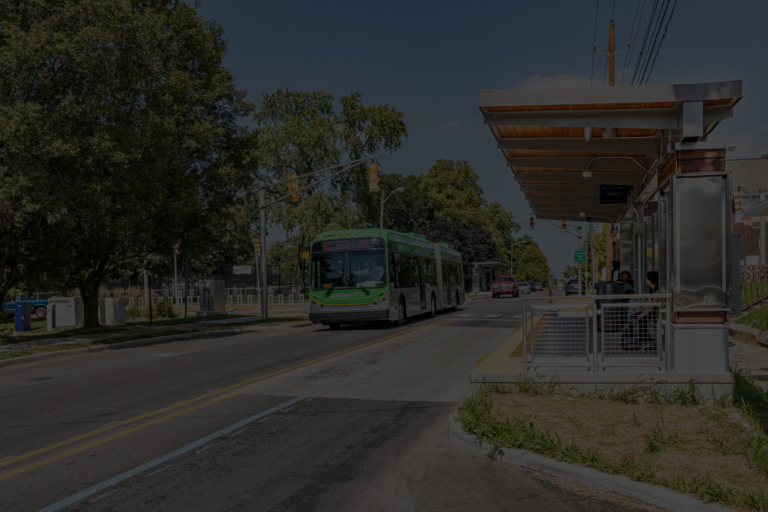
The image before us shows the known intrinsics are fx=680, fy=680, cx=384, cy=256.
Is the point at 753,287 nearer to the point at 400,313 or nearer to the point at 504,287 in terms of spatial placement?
the point at 400,313

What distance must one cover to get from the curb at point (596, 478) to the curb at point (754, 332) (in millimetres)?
11435

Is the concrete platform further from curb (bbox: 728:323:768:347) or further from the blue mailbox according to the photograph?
the blue mailbox

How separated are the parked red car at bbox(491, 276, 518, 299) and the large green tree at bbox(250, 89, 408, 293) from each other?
1417 cm

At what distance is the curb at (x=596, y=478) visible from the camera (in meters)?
4.79

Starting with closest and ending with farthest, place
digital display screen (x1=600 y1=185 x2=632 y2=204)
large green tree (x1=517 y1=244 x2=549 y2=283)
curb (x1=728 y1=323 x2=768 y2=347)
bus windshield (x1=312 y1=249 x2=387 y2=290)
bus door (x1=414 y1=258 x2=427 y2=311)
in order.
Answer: curb (x1=728 y1=323 x2=768 y2=347), digital display screen (x1=600 y1=185 x2=632 y2=204), bus windshield (x1=312 y1=249 x2=387 y2=290), bus door (x1=414 y1=258 x2=427 y2=311), large green tree (x1=517 y1=244 x2=549 y2=283)

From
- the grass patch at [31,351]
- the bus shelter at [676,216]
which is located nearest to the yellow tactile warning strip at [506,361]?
the bus shelter at [676,216]

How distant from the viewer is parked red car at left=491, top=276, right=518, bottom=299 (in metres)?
62.3

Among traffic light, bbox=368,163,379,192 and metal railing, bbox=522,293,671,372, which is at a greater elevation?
traffic light, bbox=368,163,379,192

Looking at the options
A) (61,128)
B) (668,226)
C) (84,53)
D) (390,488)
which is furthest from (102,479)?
(84,53)

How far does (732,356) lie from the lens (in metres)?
13.6

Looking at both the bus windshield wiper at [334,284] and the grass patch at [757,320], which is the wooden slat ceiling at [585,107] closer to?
the grass patch at [757,320]

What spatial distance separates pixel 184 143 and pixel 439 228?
59.3 meters

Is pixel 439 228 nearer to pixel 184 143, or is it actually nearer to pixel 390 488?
pixel 184 143

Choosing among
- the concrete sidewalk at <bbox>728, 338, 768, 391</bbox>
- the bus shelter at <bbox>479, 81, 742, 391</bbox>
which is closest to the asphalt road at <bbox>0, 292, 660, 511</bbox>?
the bus shelter at <bbox>479, 81, 742, 391</bbox>
